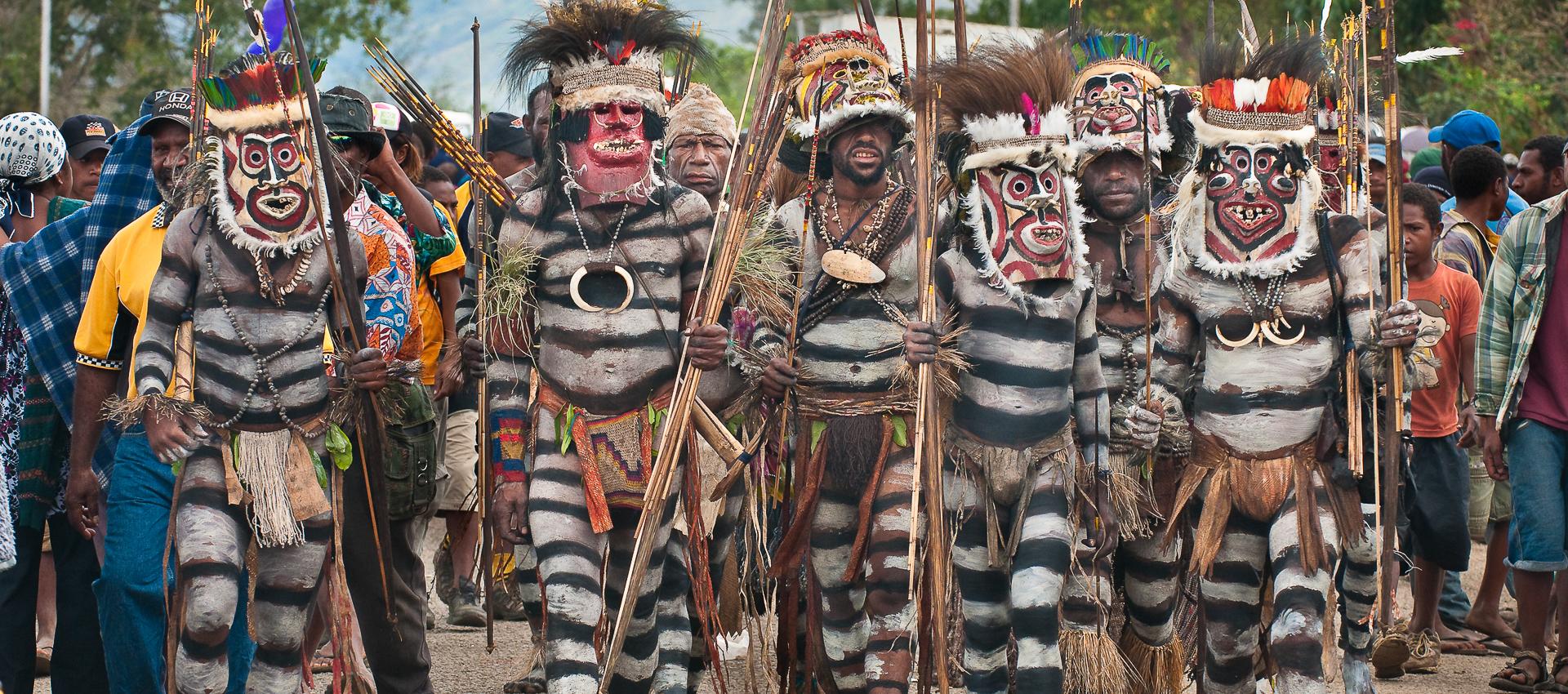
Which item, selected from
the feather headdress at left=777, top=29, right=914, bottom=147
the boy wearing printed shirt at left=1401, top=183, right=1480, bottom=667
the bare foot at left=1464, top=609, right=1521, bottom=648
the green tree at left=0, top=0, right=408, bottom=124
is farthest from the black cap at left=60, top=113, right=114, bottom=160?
the green tree at left=0, top=0, right=408, bottom=124

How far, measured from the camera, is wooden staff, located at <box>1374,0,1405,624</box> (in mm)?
6211

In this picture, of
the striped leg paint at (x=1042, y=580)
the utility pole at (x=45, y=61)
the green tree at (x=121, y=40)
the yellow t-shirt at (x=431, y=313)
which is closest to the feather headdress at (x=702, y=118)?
the yellow t-shirt at (x=431, y=313)

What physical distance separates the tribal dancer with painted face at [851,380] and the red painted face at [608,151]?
0.61 meters

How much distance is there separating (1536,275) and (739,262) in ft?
12.1

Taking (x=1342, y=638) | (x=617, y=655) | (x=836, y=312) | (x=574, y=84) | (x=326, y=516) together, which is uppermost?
(x=574, y=84)

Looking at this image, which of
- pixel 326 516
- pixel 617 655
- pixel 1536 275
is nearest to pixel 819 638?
pixel 617 655

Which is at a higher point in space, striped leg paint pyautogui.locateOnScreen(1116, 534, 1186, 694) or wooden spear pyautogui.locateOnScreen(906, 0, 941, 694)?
wooden spear pyautogui.locateOnScreen(906, 0, 941, 694)

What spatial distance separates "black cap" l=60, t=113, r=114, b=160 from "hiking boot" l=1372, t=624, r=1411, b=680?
19.6ft

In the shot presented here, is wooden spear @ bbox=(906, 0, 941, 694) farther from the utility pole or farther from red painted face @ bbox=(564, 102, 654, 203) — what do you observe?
the utility pole

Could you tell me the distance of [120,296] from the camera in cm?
605

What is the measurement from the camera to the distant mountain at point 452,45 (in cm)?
1673

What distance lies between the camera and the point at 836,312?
6.61 m

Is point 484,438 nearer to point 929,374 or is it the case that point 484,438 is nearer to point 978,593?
point 929,374

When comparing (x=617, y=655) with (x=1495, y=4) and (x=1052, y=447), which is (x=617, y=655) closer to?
(x=1052, y=447)
